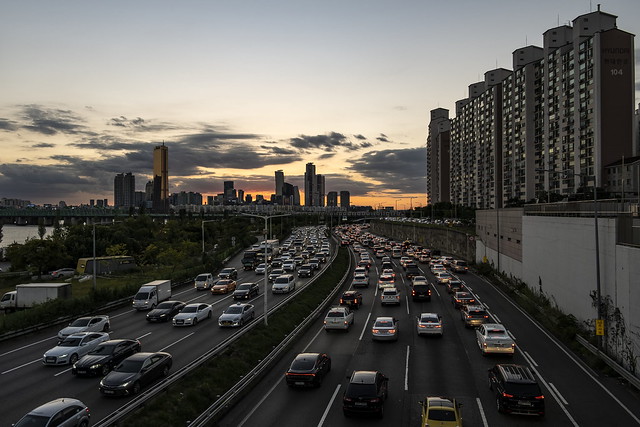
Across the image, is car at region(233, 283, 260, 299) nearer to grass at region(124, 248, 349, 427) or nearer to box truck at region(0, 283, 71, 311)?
grass at region(124, 248, 349, 427)

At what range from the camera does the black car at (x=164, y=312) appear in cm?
3422

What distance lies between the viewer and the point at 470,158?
176 metres

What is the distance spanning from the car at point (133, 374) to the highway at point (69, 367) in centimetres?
44

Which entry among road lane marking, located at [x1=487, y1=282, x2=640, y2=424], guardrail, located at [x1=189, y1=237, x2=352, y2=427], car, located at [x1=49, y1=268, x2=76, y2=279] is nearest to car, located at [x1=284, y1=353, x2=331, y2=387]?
guardrail, located at [x1=189, y1=237, x2=352, y2=427]

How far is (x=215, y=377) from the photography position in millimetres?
19797

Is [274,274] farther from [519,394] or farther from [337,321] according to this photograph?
[519,394]

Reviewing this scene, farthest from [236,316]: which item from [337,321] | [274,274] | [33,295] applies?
[274,274]

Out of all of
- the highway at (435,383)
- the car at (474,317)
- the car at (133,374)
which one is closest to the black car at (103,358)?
the car at (133,374)

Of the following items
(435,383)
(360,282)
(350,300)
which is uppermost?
(350,300)

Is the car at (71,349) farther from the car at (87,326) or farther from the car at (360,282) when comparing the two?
the car at (360,282)

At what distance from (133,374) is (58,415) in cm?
487

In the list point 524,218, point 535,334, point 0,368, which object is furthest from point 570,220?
point 0,368

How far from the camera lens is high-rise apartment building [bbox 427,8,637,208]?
96500 mm

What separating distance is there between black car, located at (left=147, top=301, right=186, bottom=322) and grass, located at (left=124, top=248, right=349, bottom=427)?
8.39 m
